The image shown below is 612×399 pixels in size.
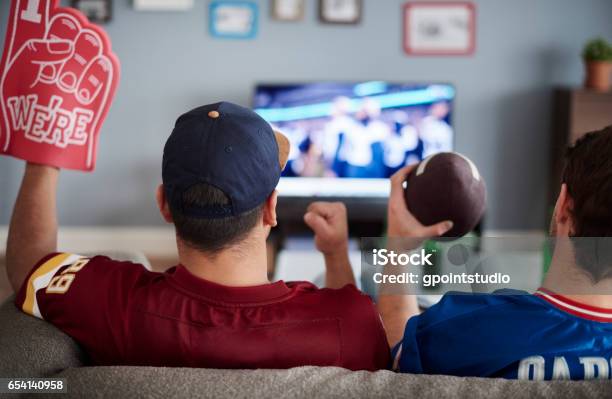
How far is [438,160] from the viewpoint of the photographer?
3.84ft

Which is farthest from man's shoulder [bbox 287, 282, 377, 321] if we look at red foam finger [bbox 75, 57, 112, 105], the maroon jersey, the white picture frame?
the white picture frame

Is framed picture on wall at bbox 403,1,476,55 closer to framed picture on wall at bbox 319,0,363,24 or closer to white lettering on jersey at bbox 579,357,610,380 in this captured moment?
framed picture on wall at bbox 319,0,363,24

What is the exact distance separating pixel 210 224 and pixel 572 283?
0.52 meters

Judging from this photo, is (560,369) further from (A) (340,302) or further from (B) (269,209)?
(B) (269,209)

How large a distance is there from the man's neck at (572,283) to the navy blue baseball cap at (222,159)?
432mm

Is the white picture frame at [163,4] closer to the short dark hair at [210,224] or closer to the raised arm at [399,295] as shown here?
the raised arm at [399,295]

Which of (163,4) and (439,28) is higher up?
(163,4)

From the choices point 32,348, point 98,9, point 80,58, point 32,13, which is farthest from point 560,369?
point 98,9

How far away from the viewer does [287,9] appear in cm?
454

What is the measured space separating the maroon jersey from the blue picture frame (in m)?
3.80

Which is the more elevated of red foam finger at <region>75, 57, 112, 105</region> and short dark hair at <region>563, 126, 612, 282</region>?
red foam finger at <region>75, 57, 112, 105</region>

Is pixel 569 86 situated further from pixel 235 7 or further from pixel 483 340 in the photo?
pixel 483 340

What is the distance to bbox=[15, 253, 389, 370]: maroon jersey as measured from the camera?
90 centimetres

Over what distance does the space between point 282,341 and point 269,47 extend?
3.92 m
